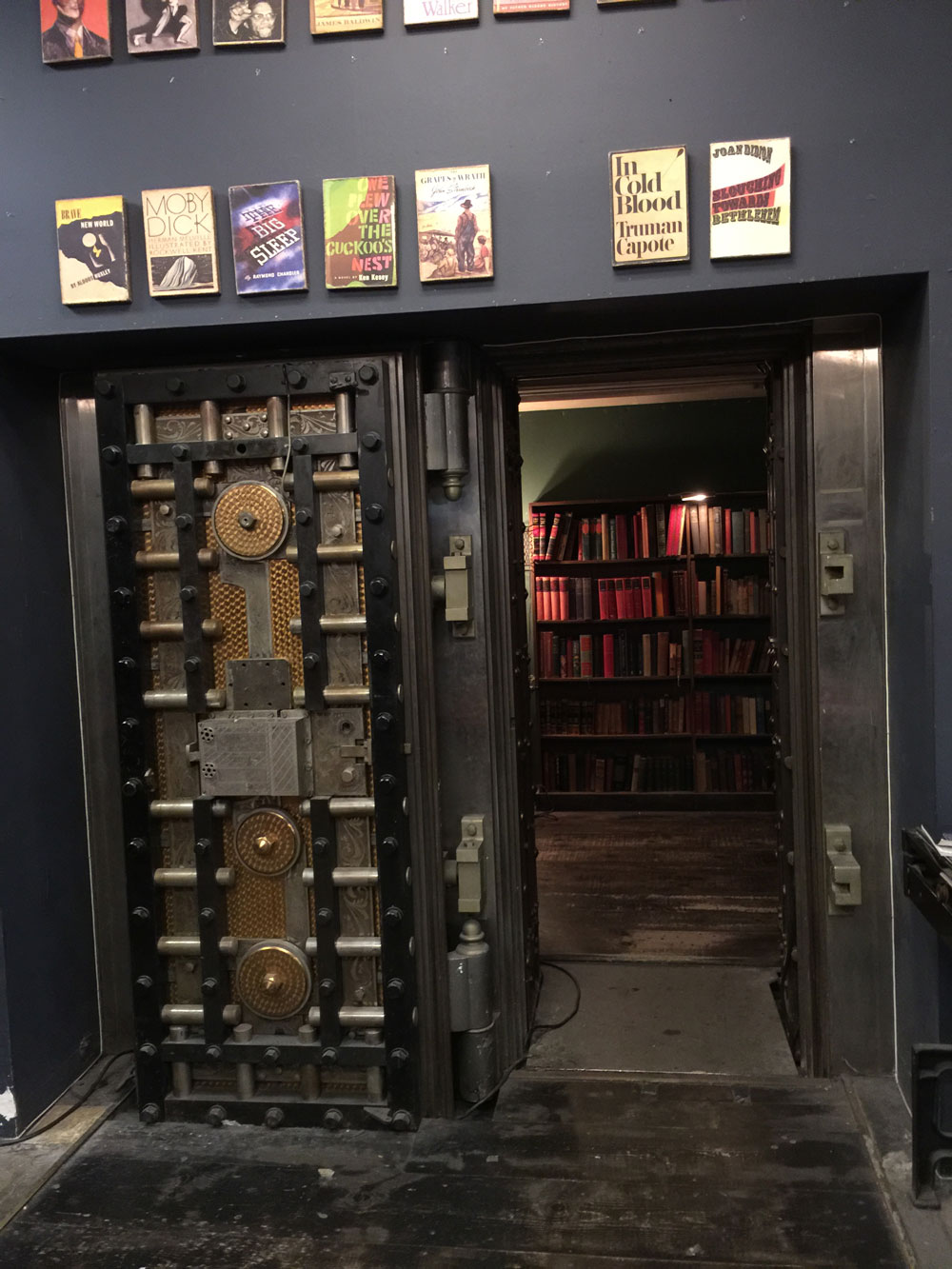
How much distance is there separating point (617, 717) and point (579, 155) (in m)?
4.30

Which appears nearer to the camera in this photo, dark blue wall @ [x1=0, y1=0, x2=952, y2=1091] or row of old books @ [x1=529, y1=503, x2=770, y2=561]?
dark blue wall @ [x1=0, y1=0, x2=952, y2=1091]

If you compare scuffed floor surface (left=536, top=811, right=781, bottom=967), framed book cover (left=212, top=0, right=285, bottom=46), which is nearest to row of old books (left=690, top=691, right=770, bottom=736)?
scuffed floor surface (left=536, top=811, right=781, bottom=967)

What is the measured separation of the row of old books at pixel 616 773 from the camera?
5.99 m

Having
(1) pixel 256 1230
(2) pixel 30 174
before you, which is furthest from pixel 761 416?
(1) pixel 256 1230

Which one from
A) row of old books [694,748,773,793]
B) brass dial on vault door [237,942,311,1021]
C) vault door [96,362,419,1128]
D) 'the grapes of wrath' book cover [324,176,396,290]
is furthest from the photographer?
row of old books [694,748,773,793]

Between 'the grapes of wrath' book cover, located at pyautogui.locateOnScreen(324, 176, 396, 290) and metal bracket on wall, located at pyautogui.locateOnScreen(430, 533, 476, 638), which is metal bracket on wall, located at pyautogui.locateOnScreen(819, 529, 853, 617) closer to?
metal bracket on wall, located at pyautogui.locateOnScreen(430, 533, 476, 638)

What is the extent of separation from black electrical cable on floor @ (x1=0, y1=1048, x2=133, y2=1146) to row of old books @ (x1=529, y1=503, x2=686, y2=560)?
4087 millimetres

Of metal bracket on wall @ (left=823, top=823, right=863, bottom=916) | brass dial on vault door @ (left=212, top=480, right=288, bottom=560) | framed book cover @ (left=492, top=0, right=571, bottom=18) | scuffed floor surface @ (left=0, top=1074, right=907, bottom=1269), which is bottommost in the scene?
scuffed floor surface @ (left=0, top=1074, right=907, bottom=1269)

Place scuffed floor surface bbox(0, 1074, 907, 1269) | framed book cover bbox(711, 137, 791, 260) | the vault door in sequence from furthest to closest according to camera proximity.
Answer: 1. the vault door
2. framed book cover bbox(711, 137, 791, 260)
3. scuffed floor surface bbox(0, 1074, 907, 1269)

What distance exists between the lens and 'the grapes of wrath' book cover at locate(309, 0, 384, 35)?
2201 mm

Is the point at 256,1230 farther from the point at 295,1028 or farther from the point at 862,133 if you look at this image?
the point at 862,133

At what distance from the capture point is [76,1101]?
8.63 feet

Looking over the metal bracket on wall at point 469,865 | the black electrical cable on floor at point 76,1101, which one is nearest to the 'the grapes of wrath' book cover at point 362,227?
the metal bracket on wall at point 469,865

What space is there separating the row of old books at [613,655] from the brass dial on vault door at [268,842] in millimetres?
3817
